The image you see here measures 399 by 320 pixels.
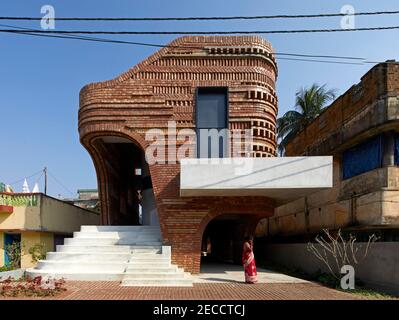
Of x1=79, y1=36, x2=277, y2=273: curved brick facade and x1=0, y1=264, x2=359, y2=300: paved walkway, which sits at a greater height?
x1=79, y1=36, x2=277, y2=273: curved brick facade

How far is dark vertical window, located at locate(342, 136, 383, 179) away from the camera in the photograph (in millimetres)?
11867

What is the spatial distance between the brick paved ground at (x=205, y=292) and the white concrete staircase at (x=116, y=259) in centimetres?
46

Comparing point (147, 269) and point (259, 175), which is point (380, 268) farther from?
point (147, 269)

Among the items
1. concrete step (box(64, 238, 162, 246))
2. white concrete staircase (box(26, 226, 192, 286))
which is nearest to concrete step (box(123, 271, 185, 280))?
white concrete staircase (box(26, 226, 192, 286))

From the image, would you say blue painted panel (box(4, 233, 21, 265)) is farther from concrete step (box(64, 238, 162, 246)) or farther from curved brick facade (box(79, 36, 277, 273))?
curved brick facade (box(79, 36, 277, 273))

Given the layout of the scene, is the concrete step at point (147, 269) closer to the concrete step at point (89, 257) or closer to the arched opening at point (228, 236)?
the concrete step at point (89, 257)

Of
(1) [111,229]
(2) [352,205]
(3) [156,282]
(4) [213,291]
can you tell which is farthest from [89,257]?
A: (2) [352,205]

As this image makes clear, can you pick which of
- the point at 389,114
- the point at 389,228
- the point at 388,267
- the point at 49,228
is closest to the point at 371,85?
the point at 389,114

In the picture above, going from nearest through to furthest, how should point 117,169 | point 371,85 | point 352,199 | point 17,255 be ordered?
point 371,85
point 352,199
point 17,255
point 117,169

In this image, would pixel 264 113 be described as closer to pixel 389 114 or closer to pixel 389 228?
pixel 389 114

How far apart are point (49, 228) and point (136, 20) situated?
11.1 meters

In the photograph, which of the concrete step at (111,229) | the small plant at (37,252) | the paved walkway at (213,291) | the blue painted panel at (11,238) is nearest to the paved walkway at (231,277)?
the paved walkway at (213,291)

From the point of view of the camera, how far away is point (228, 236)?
18.4m

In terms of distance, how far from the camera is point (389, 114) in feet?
36.3
